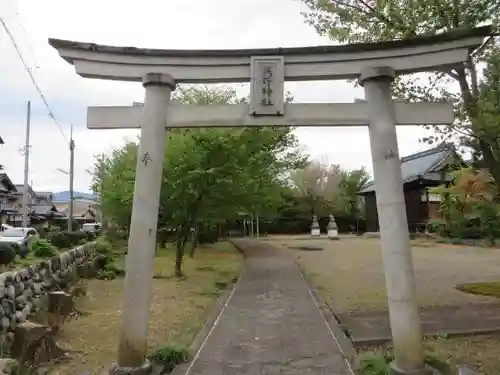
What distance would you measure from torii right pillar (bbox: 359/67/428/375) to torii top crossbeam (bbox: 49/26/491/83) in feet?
0.98

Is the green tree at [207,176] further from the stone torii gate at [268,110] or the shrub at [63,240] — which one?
the stone torii gate at [268,110]

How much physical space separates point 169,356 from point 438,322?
191 inches

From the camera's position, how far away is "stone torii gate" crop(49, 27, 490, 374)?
526 centimetres

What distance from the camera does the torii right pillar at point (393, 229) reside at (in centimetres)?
514

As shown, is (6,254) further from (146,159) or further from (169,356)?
(146,159)

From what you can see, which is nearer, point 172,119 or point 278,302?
point 172,119

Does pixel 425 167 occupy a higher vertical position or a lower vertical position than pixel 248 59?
higher

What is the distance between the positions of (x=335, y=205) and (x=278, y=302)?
38200 mm

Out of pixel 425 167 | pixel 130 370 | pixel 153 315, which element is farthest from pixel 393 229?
pixel 425 167

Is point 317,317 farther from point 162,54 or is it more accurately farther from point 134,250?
point 162,54

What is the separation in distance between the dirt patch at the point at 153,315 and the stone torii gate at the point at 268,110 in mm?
1436

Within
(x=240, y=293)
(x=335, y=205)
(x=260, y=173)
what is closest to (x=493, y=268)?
(x=260, y=173)

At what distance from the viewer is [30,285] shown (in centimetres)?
823

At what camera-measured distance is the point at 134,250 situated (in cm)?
537
